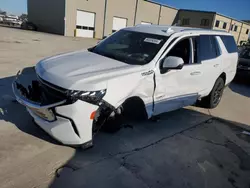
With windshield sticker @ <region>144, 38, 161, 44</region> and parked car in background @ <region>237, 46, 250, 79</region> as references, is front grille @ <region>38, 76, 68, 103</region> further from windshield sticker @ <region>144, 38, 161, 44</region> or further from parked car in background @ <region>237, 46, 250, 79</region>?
parked car in background @ <region>237, 46, 250, 79</region>

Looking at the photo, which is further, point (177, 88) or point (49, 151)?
point (177, 88)

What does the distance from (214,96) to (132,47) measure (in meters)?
2.80

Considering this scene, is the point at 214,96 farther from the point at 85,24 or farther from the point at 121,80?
the point at 85,24

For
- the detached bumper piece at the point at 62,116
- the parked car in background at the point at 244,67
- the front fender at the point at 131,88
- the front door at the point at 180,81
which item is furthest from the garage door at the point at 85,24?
the detached bumper piece at the point at 62,116

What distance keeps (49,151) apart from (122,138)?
3.78ft

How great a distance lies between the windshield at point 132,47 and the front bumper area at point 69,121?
118cm

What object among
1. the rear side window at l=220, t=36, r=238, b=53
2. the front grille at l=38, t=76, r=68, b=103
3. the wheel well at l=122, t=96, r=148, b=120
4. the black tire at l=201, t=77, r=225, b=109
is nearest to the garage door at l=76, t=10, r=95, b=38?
the rear side window at l=220, t=36, r=238, b=53

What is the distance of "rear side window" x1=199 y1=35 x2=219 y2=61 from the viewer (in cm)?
466

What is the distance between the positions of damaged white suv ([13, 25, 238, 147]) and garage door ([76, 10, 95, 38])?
84.5 feet

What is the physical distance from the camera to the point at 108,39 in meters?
4.68

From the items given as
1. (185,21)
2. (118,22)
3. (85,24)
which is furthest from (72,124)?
(185,21)

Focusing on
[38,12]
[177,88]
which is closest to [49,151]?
[177,88]

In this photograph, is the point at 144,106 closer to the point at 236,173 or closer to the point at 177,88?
the point at 177,88

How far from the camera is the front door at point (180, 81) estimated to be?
150 inches
